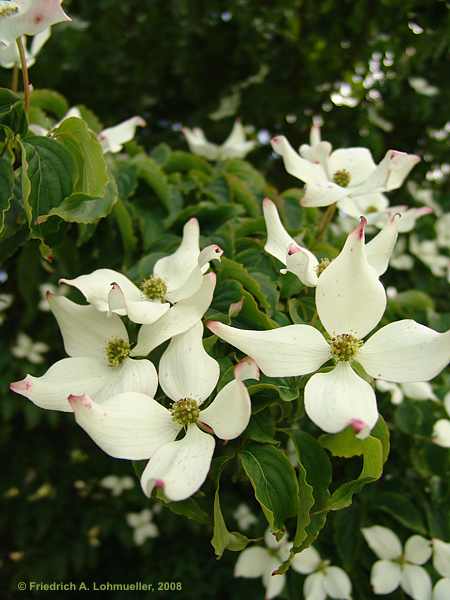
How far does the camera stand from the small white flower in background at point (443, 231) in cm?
178

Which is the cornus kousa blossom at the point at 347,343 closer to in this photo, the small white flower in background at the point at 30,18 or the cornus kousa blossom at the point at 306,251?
the cornus kousa blossom at the point at 306,251

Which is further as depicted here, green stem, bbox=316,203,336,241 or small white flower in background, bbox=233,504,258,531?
small white flower in background, bbox=233,504,258,531

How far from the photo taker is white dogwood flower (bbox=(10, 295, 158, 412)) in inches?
27.4

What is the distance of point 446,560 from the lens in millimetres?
981

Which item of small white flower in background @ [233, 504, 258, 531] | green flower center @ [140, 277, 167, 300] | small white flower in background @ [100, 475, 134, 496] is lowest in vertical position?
small white flower in background @ [100, 475, 134, 496]

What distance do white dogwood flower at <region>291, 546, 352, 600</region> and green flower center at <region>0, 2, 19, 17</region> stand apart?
900 mm

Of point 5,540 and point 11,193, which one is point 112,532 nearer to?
point 5,540

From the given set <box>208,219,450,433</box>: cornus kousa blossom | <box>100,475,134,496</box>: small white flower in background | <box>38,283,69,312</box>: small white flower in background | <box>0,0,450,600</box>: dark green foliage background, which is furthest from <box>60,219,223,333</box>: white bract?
<box>100,475,134,496</box>: small white flower in background

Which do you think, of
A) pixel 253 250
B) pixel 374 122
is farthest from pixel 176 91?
pixel 253 250

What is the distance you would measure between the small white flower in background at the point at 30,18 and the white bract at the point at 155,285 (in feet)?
0.97

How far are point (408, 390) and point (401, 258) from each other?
0.71m

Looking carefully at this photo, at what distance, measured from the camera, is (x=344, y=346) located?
68cm

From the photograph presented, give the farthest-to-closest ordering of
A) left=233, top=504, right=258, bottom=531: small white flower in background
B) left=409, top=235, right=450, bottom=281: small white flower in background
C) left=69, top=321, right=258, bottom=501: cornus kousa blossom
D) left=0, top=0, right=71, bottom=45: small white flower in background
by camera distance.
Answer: left=233, top=504, right=258, bottom=531: small white flower in background < left=409, top=235, right=450, bottom=281: small white flower in background < left=0, top=0, right=71, bottom=45: small white flower in background < left=69, top=321, right=258, bottom=501: cornus kousa blossom

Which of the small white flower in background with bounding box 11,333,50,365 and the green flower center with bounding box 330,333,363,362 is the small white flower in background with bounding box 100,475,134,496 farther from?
the green flower center with bounding box 330,333,363,362
